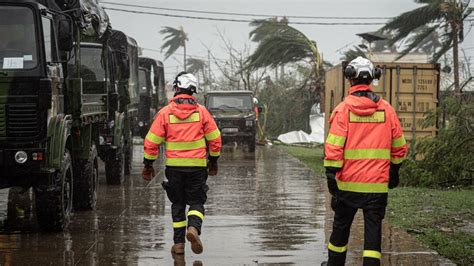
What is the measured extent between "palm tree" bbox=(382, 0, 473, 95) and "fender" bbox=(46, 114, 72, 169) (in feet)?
50.7

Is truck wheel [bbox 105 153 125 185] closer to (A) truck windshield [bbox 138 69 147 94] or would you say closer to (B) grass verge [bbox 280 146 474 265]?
(B) grass verge [bbox 280 146 474 265]

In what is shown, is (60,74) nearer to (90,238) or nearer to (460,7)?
(90,238)

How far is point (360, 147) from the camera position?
7113 mm

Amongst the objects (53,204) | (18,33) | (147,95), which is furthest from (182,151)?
(147,95)

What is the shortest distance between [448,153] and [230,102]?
13.3 m

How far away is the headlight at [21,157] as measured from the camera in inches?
372

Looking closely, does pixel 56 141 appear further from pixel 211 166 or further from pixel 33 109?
pixel 211 166

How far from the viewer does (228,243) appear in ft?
30.9

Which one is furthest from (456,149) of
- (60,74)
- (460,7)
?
(460,7)

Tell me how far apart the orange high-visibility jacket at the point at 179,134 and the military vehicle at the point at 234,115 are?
1810 centimetres

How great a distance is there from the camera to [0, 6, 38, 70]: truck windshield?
976 centimetres

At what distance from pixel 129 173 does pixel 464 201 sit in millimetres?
7835

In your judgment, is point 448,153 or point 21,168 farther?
point 448,153

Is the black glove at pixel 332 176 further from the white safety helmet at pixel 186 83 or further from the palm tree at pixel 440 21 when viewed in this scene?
the palm tree at pixel 440 21
